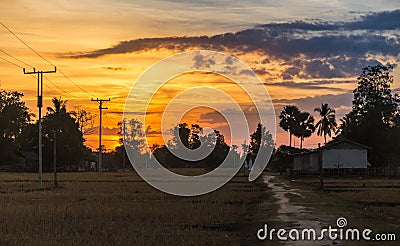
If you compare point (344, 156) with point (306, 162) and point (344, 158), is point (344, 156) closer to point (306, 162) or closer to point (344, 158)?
point (344, 158)

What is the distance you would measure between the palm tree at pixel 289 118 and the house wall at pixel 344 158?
40.5m

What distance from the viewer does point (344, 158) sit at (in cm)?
9312

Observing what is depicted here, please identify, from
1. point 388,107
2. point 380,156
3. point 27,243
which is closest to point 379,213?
point 27,243

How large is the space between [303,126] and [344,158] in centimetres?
4063

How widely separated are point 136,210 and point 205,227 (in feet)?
23.9

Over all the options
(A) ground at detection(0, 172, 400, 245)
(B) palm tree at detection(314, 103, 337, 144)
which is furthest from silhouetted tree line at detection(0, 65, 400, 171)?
(A) ground at detection(0, 172, 400, 245)

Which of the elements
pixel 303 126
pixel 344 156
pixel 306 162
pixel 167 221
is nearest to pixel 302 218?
pixel 167 221

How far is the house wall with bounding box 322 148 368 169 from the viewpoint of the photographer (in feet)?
305

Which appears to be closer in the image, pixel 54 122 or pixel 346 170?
pixel 346 170

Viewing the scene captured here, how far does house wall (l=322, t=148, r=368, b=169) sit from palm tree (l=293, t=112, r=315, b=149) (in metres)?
39.8

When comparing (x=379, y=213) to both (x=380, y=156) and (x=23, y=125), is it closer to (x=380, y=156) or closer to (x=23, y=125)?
(x=380, y=156)

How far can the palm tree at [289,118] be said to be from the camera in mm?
134000

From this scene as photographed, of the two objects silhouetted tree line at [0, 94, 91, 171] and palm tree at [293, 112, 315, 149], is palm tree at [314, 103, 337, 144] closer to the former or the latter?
palm tree at [293, 112, 315, 149]

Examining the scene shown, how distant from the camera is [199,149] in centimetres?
17662
